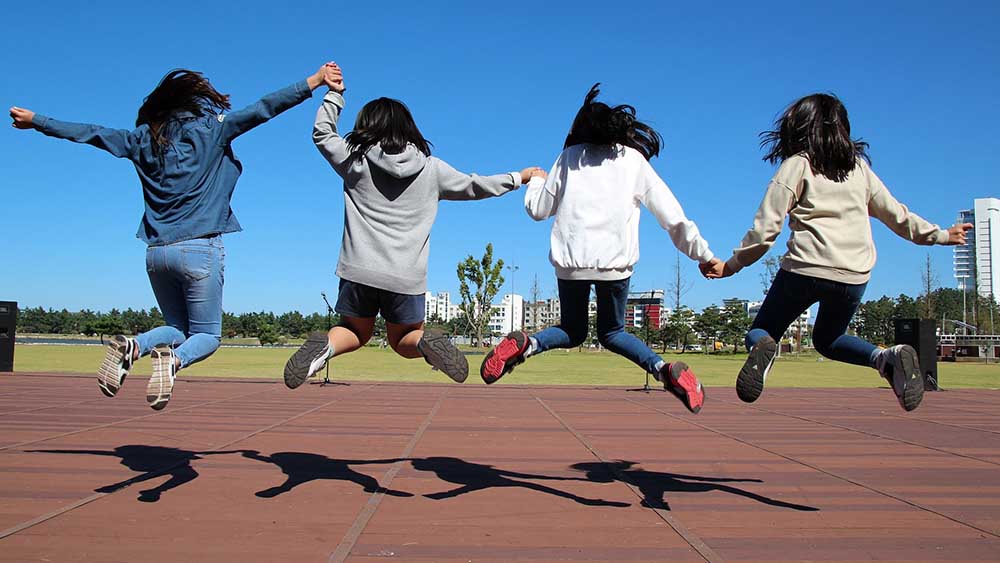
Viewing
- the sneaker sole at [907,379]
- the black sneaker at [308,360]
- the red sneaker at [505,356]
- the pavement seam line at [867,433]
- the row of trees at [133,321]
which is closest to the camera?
the black sneaker at [308,360]

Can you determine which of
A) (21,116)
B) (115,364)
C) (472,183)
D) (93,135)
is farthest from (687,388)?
(21,116)

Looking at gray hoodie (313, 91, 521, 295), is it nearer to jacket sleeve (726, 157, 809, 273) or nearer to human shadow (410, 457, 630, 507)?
human shadow (410, 457, 630, 507)

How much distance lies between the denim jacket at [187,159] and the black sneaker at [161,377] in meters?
0.71

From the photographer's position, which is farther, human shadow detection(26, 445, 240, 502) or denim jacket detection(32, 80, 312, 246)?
human shadow detection(26, 445, 240, 502)

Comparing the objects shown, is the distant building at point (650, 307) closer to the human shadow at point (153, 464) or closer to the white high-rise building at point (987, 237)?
the human shadow at point (153, 464)

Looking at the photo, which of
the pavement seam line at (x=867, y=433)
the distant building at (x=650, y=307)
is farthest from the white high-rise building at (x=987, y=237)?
the pavement seam line at (x=867, y=433)

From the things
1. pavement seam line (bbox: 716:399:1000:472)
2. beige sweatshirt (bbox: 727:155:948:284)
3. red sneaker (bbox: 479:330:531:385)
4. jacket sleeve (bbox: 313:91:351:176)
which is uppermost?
jacket sleeve (bbox: 313:91:351:176)

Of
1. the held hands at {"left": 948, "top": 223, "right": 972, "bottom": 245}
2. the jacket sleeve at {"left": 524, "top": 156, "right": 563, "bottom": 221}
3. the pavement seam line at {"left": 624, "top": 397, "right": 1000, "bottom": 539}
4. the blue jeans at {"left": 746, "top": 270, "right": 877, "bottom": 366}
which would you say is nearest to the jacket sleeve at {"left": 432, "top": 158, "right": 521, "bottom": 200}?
the jacket sleeve at {"left": 524, "top": 156, "right": 563, "bottom": 221}

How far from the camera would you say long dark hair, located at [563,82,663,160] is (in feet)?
14.3

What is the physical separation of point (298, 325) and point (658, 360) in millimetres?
105924

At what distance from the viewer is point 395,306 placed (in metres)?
4.14

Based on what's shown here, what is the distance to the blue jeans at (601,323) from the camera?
4.29 meters

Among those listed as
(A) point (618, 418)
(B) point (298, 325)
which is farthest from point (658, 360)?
(B) point (298, 325)

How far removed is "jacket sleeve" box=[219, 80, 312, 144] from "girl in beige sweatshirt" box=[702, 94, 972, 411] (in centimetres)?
261
